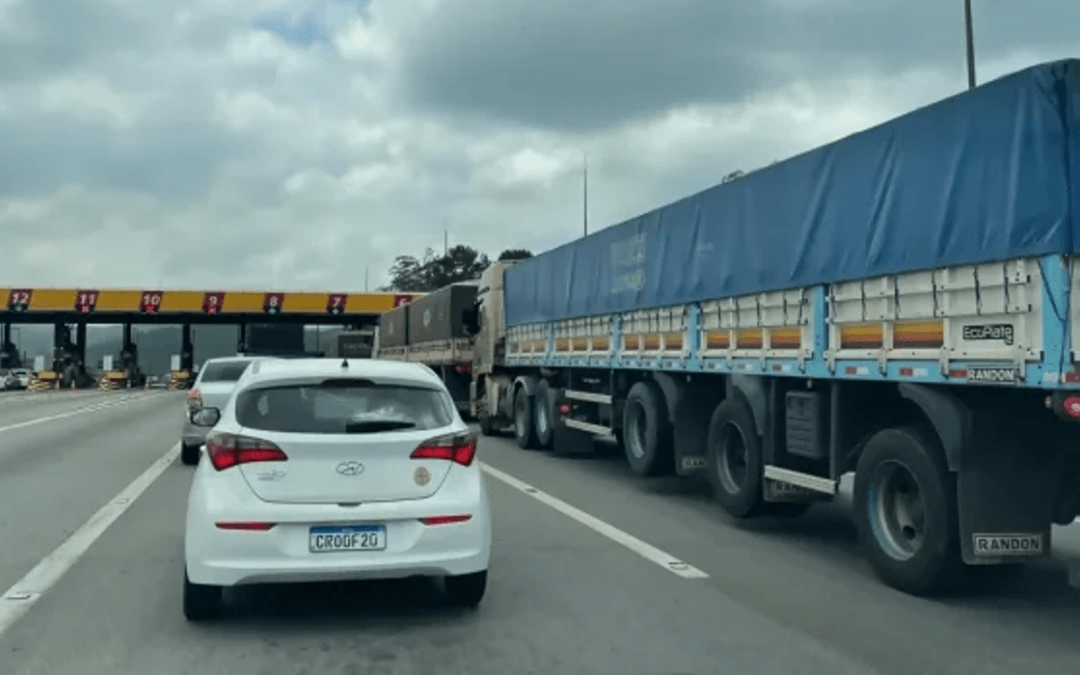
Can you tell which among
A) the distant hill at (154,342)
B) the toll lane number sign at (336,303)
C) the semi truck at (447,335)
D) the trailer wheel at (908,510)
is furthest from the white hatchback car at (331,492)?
the distant hill at (154,342)

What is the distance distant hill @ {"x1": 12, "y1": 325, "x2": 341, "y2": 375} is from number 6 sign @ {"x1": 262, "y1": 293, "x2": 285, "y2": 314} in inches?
606

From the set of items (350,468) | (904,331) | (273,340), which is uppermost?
(273,340)

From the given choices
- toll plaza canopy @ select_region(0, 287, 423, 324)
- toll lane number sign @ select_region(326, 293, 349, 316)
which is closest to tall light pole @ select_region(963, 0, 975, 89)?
toll plaza canopy @ select_region(0, 287, 423, 324)

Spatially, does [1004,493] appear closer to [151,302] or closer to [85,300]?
[151,302]

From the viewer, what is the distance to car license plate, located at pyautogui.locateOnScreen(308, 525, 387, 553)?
6.02m

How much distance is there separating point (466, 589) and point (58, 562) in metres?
3.64

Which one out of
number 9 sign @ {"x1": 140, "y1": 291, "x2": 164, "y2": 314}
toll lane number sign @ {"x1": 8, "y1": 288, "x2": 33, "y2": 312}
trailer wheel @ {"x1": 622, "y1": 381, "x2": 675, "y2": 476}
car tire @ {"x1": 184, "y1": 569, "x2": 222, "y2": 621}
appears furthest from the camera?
number 9 sign @ {"x1": 140, "y1": 291, "x2": 164, "y2": 314}

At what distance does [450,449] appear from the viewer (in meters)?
6.41

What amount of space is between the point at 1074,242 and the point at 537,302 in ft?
40.9

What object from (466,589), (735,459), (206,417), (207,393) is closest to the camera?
(466,589)

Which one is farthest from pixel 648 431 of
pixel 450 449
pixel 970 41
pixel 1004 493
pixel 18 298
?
pixel 18 298

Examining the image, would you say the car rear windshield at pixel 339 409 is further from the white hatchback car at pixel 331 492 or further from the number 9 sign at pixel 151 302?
the number 9 sign at pixel 151 302

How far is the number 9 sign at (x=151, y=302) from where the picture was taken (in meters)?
58.2

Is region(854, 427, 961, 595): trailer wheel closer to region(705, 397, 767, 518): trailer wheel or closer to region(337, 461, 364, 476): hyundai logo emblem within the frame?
region(705, 397, 767, 518): trailer wheel
